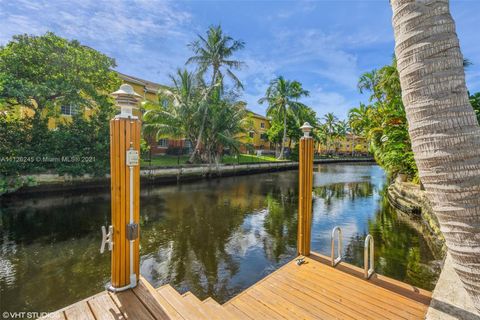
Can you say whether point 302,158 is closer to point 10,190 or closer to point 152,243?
point 152,243

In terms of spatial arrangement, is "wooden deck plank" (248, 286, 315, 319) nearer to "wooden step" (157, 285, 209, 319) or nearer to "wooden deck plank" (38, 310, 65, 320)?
"wooden step" (157, 285, 209, 319)

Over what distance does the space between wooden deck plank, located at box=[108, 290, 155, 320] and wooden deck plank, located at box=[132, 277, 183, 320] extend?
1.6 inches

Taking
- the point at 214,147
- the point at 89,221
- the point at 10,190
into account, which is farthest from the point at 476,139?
the point at 214,147

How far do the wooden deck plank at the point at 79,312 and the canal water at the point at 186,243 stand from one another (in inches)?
75.9

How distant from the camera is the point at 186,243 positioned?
19.9 ft

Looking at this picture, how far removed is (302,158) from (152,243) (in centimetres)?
453

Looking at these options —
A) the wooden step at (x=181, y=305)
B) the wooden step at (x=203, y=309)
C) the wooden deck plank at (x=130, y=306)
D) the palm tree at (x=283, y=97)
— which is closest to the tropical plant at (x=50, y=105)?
the wooden deck plank at (x=130, y=306)

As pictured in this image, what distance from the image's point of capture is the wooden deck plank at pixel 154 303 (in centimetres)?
224

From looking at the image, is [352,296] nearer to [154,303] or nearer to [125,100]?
[154,303]

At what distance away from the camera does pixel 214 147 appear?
20344 mm

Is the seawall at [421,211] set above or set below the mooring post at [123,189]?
below

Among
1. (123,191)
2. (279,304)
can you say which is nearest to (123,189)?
(123,191)

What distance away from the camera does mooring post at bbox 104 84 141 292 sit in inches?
101

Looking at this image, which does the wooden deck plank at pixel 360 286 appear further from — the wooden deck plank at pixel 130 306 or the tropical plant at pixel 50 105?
the tropical plant at pixel 50 105
